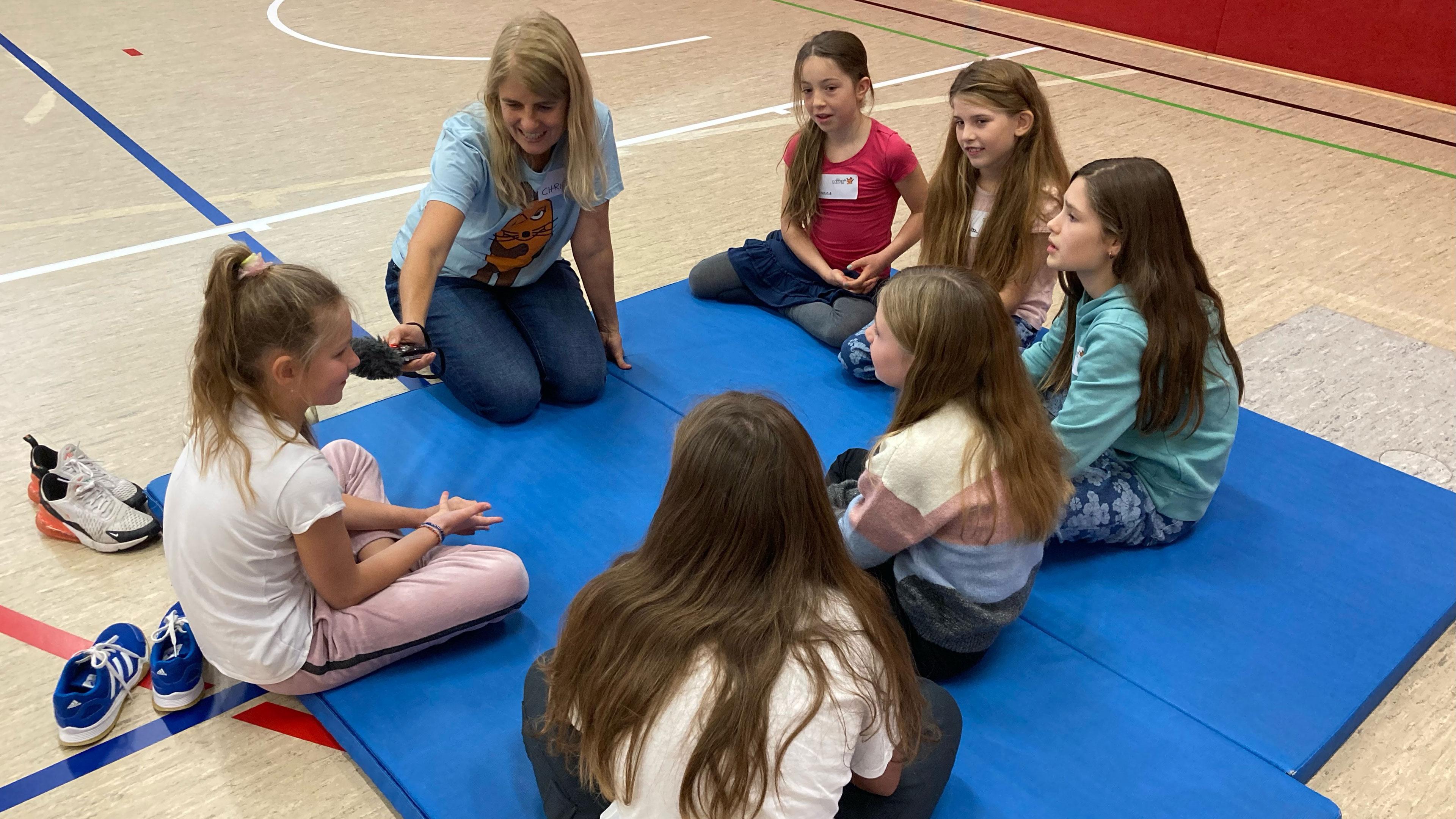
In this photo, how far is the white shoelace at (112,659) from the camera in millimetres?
1969

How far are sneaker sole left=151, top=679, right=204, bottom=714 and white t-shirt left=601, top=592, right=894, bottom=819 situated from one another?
1.09 metres

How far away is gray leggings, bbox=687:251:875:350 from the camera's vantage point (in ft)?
10.3

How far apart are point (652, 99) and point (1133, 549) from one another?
389 cm

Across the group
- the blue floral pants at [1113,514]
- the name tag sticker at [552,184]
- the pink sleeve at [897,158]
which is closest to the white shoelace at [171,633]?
the name tag sticker at [552,184]

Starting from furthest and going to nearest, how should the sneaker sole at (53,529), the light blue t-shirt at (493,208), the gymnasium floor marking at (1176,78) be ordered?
1. the gymnasium floor marking at (1176,78)
2. the light blue t-shirt at (493,208)
3. the sneaker sole at (53,529)

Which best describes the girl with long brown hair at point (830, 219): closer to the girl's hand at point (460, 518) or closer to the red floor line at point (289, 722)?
the girl's hand at point (460, 518)

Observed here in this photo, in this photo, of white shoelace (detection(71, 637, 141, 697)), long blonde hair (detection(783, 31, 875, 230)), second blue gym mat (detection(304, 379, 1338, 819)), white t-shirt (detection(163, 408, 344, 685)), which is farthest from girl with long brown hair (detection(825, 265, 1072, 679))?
white shoelace (detection(71, 637, 141, 697))

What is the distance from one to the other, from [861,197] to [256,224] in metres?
2.36

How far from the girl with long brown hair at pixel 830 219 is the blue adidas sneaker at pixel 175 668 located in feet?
6.15

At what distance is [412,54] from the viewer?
6.07 metres

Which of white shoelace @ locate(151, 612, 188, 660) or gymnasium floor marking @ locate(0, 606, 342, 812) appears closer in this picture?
gymnasium floor marking @ locate(0, 606, 342, 812)

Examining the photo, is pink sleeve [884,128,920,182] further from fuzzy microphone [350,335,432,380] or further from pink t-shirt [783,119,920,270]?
fuzzy microphone [350,335,432,380]

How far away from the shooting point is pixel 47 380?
3.02m

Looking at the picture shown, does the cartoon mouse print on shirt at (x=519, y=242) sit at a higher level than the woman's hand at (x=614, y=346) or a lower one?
higher
